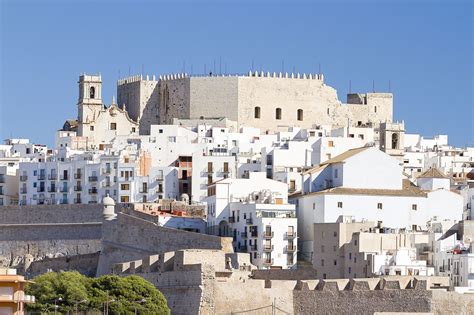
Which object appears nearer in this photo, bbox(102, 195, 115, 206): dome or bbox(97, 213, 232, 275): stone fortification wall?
bbox(97, 213, 232, 275): stone fortification wall

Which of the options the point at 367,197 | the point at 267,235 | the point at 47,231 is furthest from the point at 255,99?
the point at 267,235

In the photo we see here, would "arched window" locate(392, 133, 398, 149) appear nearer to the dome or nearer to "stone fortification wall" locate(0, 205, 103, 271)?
"stone fortification wall" locate(0, 205, 103, 271)

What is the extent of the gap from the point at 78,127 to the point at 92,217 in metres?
13.4

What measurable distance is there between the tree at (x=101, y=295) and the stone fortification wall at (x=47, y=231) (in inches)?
537

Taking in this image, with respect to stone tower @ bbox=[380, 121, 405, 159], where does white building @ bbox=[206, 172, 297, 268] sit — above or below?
below

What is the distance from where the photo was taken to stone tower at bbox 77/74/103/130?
80.8 meters

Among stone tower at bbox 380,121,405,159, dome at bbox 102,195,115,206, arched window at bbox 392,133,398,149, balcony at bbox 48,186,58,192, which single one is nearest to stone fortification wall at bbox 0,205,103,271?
dome at bbox 102,195,115,206

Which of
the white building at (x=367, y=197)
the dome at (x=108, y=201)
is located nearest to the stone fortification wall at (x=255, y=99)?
the dome at (x=108, y=201)

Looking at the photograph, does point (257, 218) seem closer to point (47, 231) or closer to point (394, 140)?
point (47, 231)

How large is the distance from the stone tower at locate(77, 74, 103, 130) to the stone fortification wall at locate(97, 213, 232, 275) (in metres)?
16.7

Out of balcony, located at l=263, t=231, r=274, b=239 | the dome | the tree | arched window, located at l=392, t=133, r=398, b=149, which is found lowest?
the tree

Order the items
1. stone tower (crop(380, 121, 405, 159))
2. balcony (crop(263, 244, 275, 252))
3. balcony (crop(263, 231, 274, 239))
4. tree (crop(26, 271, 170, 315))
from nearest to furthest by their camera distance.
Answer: tree (crop(26, 271, 170, 315)) < balcony (crop(263, 244, 275, 252)) < balcony (crop(263, 231, 274, 239)) < stone tower (crop(380, 121, 405, 159))

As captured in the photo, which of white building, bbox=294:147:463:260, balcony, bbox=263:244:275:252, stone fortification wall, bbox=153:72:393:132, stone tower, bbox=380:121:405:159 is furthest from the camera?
stone fortification wall, bbox=153:72:393:132

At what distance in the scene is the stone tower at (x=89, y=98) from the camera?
80812 mm
